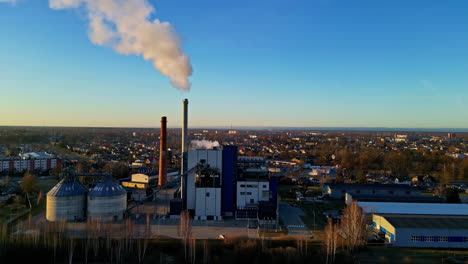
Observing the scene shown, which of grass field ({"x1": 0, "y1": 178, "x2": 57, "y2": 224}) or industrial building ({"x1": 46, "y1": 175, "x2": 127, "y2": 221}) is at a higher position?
industrial building ({"x1": 46, "y1": 175, "x2": 127, "y2": 221})

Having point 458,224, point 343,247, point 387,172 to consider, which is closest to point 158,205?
point 343,247

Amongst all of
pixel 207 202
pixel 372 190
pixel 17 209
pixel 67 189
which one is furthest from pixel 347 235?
pixel 17 209

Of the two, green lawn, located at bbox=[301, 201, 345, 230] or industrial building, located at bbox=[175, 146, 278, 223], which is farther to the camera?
industrial building, located at bbox=[175, 146, 278, 223]

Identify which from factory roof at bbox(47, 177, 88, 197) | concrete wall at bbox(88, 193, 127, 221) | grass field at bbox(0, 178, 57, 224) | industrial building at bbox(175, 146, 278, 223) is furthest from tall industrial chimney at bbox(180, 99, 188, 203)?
grass field at bbox(0, 178, 57, 224)

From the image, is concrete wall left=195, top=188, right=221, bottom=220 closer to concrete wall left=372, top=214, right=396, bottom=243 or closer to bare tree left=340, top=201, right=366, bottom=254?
bare tree left=340, top=201, right=366, bottom=254

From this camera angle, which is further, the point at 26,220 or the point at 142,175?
the point at 142,175

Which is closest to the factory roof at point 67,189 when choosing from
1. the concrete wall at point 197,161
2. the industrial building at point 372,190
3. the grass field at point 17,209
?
the grass field at point 17,209

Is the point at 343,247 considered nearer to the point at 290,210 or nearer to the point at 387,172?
the point at 290,210
